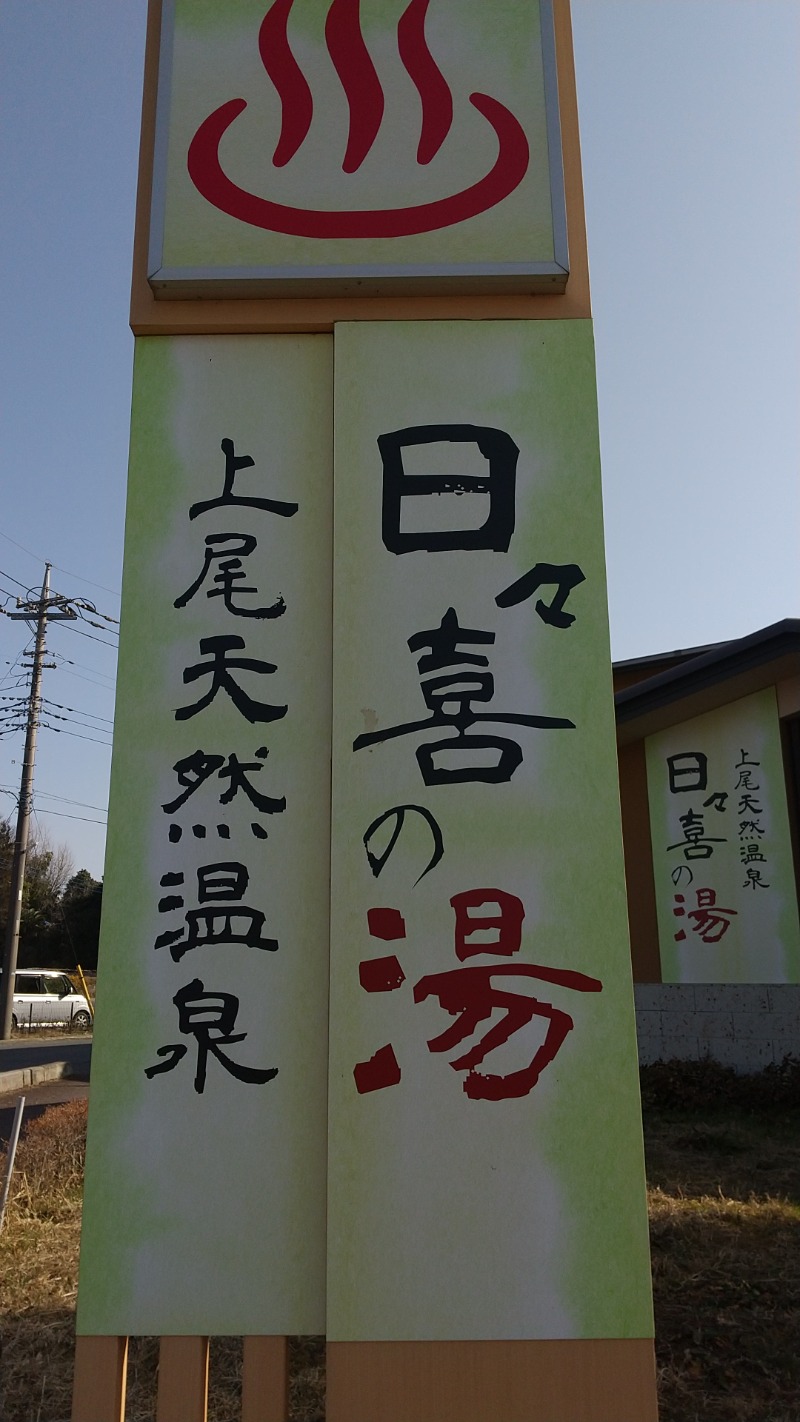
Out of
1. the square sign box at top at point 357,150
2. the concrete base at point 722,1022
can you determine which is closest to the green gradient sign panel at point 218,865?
the square sign box at top at point 357,150

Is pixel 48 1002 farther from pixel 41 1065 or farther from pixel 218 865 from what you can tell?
pixel 218 865

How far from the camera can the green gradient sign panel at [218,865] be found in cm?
329

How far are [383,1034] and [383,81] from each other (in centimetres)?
371

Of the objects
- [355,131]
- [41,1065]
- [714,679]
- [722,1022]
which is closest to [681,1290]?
[722,1022]

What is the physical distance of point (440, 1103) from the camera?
129 inches

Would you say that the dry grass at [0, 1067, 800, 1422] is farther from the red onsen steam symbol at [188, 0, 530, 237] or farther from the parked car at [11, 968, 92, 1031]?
the parked car at [11, 968, 92, 1031]

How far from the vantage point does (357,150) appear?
4094mm

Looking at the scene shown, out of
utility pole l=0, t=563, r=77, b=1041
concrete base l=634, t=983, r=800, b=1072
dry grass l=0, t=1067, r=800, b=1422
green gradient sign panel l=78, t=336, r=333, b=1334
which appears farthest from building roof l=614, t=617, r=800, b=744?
utility pole l=0, t=563, r=77, b=1041

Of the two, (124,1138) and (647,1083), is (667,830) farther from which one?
(124,1138)

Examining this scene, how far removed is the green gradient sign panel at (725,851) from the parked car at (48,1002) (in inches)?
773

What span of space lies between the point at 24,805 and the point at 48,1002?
7.07m

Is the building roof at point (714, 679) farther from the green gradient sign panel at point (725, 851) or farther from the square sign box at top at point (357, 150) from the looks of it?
the square sign box at top at point (357, 150)

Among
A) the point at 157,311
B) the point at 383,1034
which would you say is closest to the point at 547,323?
the point at 157,311

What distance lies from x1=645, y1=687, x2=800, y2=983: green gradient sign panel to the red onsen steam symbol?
789cm
